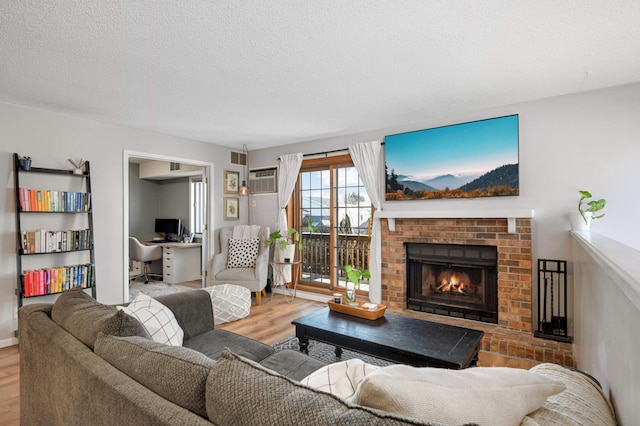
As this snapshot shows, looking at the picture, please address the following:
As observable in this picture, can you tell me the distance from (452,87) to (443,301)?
2381 millimetres

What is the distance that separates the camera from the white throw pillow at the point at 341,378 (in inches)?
38.4

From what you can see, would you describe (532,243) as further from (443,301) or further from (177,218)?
(177,218)

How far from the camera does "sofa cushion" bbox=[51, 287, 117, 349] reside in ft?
4.36

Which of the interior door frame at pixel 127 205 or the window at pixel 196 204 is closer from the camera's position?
the interior door frame at pixel 127 205

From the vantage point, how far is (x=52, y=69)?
2551mm

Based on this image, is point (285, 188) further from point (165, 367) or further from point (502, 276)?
point (165, 367)

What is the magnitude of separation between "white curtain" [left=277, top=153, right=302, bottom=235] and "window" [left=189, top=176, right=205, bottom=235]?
2.70 m

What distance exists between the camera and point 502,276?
3391mm

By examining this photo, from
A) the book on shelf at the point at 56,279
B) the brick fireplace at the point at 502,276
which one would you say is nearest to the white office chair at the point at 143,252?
the book on shelf at the point at 56,279

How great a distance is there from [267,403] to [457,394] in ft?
1.41

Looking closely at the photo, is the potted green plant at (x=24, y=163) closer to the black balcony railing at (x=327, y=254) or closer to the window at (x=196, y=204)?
the black balcony railing at (x=327, y=254)

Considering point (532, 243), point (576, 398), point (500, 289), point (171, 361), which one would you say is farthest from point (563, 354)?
point (171, 361)

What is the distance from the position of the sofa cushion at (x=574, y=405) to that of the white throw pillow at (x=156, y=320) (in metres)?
1.71

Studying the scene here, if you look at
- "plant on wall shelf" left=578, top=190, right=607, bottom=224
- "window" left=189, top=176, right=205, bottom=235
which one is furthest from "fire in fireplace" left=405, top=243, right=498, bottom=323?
"window" left=189, top=176, right=205, bottom=235
